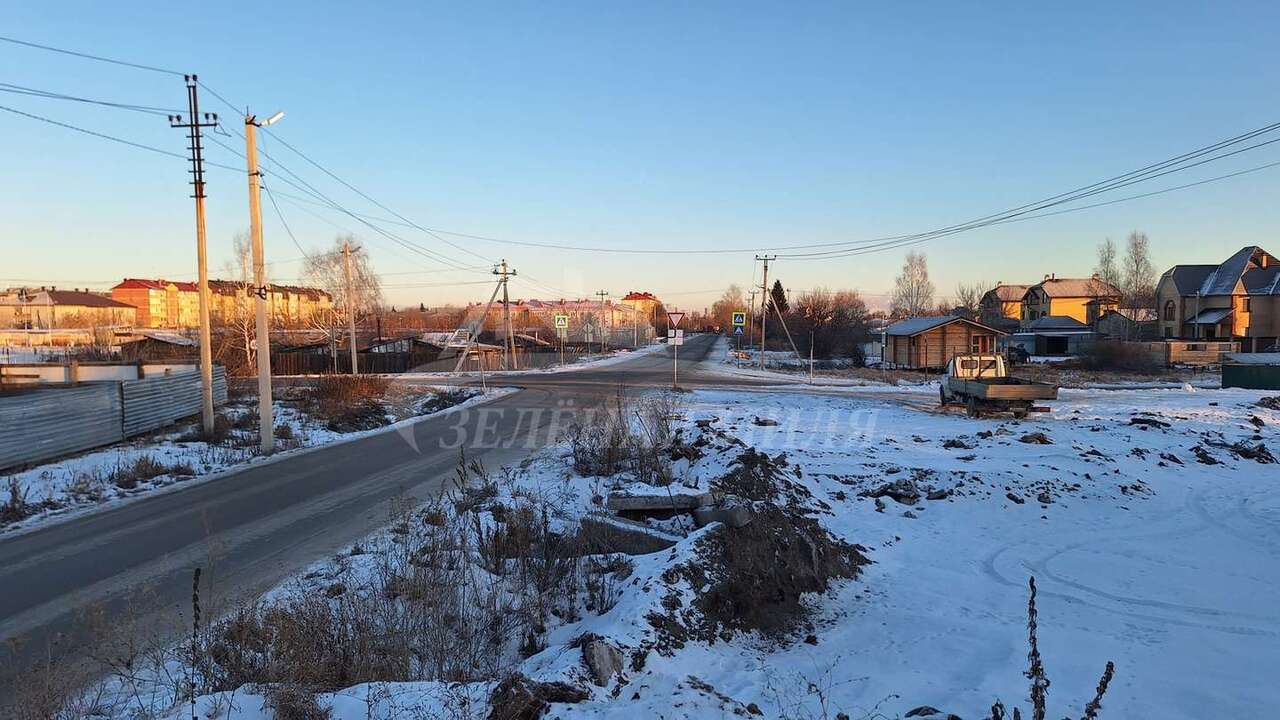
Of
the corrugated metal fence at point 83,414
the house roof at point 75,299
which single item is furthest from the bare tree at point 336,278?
the house roof at point 75,299

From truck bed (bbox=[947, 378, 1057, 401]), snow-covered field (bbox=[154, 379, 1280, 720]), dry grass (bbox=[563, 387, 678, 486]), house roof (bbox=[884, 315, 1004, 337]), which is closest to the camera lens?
snow-covered field (bbox=[154, 379, 1280, 720])

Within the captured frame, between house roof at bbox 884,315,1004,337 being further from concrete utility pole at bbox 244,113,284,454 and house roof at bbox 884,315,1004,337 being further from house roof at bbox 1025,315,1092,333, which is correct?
concrete utility pole at bbox 244,113,284,454

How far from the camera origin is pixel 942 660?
5223 mm

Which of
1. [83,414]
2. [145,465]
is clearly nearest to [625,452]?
[145,465]

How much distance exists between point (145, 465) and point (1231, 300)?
7519 centimetres

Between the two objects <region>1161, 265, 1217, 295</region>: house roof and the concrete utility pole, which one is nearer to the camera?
the concrete utility pole

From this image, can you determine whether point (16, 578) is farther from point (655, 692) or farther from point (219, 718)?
point (655, 692)

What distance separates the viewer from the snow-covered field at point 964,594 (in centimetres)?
445

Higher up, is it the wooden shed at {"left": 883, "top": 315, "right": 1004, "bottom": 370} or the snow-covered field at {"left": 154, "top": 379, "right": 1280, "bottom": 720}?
the wooden shed at {"left": 883, "top": 315, "right": 1004, "bottom": 370}

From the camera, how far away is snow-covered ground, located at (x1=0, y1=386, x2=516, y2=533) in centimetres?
990

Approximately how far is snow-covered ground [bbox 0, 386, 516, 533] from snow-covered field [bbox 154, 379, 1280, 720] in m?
5.83

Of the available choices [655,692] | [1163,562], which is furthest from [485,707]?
[1163,562]

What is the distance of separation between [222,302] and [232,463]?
49143 millimetres

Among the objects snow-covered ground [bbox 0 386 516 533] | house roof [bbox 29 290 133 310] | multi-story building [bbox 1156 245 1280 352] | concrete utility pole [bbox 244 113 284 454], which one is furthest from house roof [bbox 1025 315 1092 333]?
house roof [bbox 29 290 133 310]
